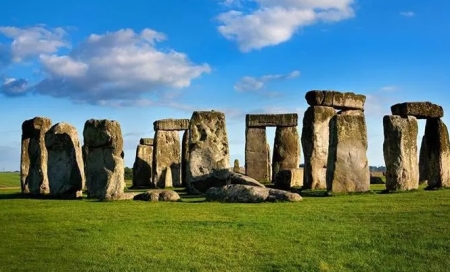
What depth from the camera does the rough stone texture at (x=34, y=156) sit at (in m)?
21.2

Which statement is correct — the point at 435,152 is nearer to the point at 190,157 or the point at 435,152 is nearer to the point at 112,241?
the point at 190,157

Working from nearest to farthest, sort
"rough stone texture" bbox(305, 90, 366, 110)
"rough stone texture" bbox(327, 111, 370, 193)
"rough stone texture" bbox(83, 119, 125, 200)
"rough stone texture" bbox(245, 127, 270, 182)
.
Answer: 1. "rough stone texture" bbox(83, 119, 125, 200)
2. "rough stone texture" bbox(327, 111, 370, 193)
3. "rough stone texture" bbox(305, 90, 366, 110)
4. "rough stone texture" bbox(245, 127, 270, 182)

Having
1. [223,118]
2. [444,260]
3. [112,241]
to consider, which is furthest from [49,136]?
[444,260]

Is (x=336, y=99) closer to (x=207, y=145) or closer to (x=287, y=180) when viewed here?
(x=287, y=180)

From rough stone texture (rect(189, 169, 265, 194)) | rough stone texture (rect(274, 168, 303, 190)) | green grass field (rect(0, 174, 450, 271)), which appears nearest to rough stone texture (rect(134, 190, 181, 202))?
green grass field (rect(0, 174, 450, 271))

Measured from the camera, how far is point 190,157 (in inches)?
854

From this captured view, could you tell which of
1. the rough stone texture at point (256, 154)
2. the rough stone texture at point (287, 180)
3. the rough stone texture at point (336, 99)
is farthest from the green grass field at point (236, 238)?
the rough stone texture at point (256, 154)

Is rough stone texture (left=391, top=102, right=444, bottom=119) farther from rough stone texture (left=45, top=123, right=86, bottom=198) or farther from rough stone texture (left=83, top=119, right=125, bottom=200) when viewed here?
rough stone texture (left=45, top=123, right=86, bottom=198)

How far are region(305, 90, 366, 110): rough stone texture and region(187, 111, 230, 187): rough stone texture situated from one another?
3979mm

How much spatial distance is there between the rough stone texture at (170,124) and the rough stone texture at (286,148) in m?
5.78

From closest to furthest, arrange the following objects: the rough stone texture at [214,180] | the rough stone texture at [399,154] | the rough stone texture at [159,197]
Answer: the rough stone texture at [159,197]
the rough stone texture at [399,154]
the rough stone texture at [214,180]

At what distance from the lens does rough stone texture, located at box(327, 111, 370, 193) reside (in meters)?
18.1

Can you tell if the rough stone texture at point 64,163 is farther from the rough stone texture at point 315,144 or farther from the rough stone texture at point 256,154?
the rough stone texture at point 256,154

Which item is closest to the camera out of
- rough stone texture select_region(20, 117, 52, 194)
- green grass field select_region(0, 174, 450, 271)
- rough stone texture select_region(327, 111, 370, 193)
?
green grass field select_region(0, 174, 450, 271)
